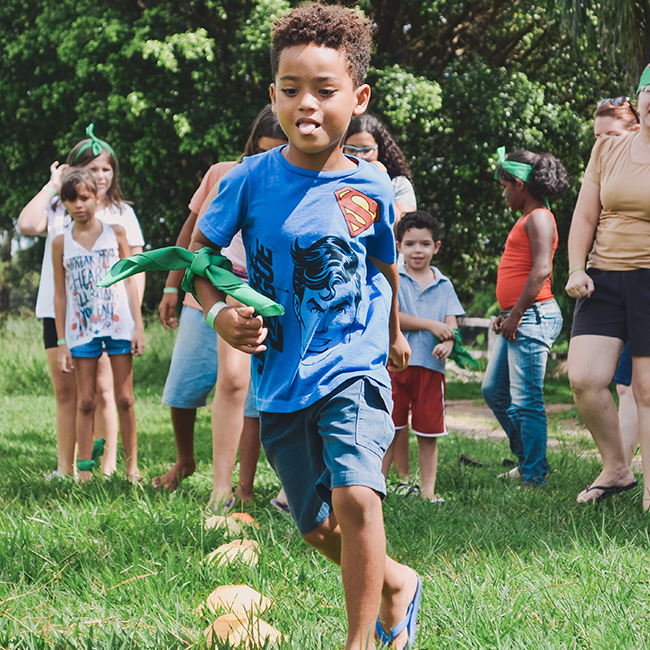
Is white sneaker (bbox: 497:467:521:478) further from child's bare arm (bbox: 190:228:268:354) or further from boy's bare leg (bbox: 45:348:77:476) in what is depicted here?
child's bare arm (bbox: 190:228:268:354)

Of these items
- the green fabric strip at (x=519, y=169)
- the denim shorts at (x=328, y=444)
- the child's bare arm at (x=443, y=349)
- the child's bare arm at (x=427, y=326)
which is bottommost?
the child's bare arm at (x=443, y=349)

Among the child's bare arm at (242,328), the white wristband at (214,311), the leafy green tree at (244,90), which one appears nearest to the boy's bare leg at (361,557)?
the child's bare arm at (242,328)

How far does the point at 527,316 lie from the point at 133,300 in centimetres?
243

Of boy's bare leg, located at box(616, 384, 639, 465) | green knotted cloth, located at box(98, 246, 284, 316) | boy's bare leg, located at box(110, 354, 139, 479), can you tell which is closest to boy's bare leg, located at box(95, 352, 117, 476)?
boy's bare leg, located at box(110, 354, 139, 479)

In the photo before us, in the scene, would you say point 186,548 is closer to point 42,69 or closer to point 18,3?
point 42,69

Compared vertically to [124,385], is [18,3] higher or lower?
higher

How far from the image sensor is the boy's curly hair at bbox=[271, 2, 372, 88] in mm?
2084

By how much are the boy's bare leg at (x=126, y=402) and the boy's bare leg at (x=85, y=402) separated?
0.43 ft

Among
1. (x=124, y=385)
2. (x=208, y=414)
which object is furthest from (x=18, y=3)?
(x=124, y=385)

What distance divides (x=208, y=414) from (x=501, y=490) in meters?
5.06

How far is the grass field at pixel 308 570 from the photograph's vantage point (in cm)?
216

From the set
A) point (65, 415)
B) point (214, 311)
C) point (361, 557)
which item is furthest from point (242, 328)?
point (65, 415)

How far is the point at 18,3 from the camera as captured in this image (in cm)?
1501

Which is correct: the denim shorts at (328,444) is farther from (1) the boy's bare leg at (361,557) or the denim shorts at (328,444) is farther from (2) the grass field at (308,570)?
(2) the grass field at (308,570)
